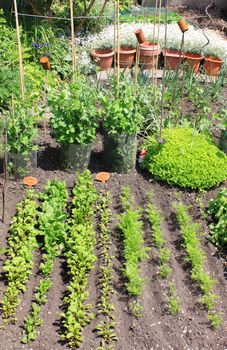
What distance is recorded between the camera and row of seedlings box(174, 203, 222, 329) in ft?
15.1

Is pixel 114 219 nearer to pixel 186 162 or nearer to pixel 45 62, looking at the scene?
pixel 186 162

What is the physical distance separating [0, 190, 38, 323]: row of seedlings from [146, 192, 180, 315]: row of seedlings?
110 cm

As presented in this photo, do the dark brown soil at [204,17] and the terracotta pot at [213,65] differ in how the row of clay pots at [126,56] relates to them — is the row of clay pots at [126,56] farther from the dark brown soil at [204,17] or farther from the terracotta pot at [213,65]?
the dark brown soil at [204,17]

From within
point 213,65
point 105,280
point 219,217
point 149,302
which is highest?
point 213,65

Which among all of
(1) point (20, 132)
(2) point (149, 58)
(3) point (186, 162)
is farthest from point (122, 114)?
(2) point (149, 58)

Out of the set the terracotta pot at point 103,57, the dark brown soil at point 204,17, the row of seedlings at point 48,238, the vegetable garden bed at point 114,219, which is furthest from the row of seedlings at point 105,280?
the dark brown soil at point 204,17

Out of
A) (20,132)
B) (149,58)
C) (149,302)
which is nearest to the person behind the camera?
(149,302)

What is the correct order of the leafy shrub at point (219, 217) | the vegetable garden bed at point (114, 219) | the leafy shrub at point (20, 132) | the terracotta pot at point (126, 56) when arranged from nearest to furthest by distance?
1. the vegetable garden bed at point (114, 219)
2. the leafy shrub at point (219, 217)
3. the leafy shrub at point (20, 132)
4. the terracotta pot at point (126, 56)

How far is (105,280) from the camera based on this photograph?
15.3 feet

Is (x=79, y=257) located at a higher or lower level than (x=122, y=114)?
lower

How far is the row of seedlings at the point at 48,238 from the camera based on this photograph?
4.27m

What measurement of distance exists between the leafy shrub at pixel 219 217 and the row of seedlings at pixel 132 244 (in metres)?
0.70

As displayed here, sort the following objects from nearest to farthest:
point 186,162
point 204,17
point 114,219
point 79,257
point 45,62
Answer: point 79,257, point 114,219, point 45,62, point 186,162, point 204,17

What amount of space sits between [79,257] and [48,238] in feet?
1.15
